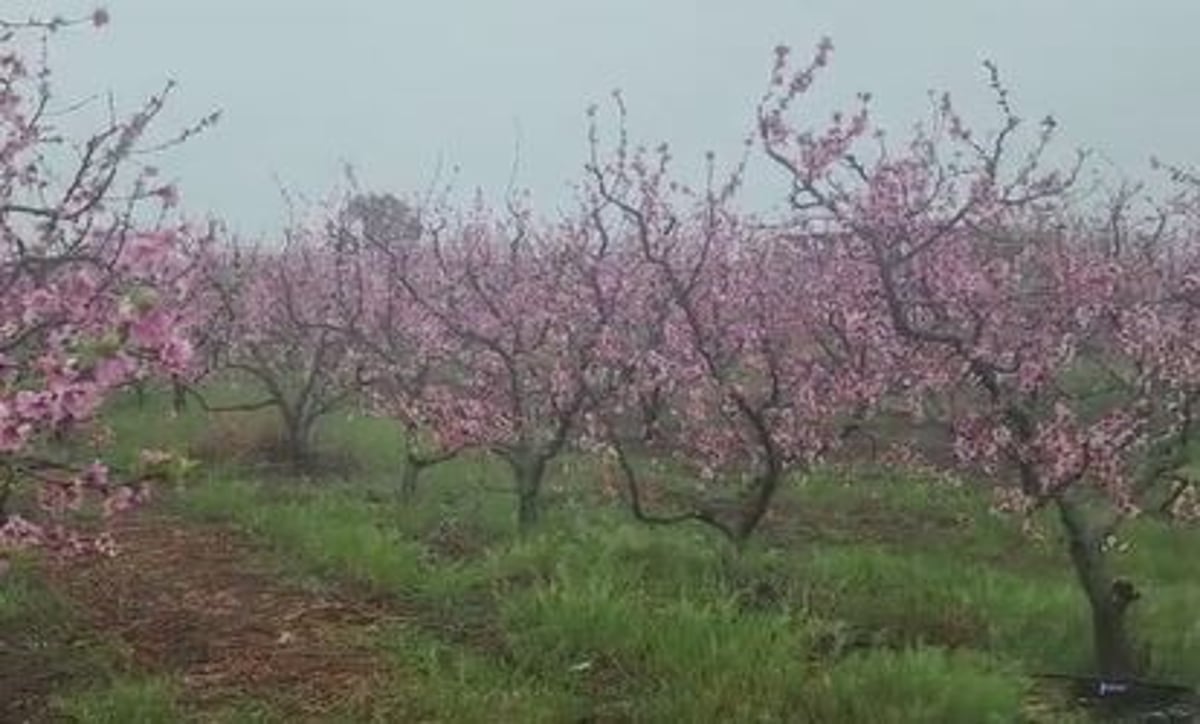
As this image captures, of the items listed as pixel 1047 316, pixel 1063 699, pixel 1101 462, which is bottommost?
pixel 1063 699

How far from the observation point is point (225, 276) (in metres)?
27.9

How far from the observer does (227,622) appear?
9125 mm

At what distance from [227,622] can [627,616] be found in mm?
2550

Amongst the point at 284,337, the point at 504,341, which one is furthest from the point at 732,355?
the point at 284,337

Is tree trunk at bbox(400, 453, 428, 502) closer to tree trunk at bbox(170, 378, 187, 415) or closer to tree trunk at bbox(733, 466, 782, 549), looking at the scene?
tree trunk at bbox(733, 466, 782, 549)

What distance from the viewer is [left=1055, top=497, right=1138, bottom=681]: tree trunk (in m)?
8.62

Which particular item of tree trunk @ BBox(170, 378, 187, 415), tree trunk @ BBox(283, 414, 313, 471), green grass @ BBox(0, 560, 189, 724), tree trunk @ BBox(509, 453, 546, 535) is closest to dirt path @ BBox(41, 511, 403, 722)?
green grass @ BBox(0, 560, 189, 724)

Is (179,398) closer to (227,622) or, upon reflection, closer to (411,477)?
(411,477)

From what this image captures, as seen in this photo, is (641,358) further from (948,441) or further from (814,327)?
(948,441)

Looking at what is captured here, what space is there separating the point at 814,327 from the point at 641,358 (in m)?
4.59

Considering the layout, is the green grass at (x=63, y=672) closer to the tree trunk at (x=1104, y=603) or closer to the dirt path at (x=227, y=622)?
the dirt path at (x=227, y=622)

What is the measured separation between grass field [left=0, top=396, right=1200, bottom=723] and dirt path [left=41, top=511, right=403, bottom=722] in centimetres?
4

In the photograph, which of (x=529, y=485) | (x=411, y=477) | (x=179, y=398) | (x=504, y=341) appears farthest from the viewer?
(x=179, y=398)

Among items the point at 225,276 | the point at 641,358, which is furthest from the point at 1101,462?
the point at 225,276
